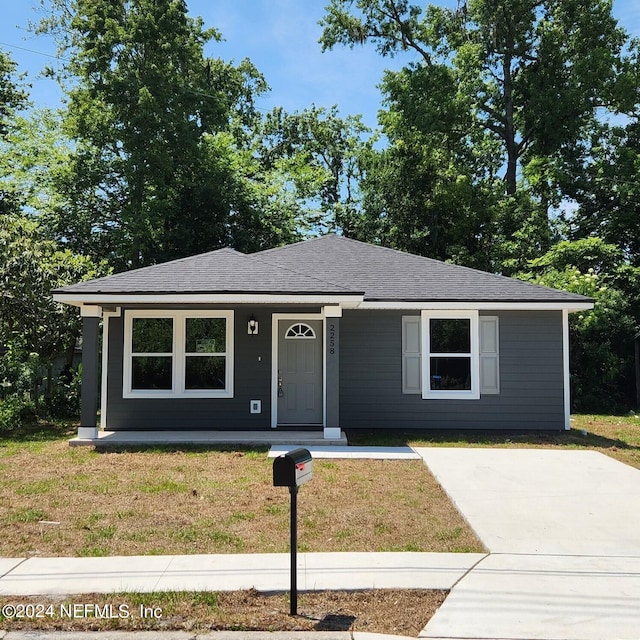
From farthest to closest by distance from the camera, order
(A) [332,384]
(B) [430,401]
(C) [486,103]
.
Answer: (C) [486,103] → (B) [430,401] → (A) [332,384]

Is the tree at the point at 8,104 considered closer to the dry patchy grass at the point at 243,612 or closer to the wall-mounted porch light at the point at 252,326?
the wall-mounted porch light at the point at 252,326

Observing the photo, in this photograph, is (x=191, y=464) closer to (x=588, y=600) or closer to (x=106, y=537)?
(x=106, y=537)

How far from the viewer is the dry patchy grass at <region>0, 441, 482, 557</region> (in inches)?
209

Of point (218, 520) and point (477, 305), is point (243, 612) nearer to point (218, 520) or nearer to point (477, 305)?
point (218, 520)

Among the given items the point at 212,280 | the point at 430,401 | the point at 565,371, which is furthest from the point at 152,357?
the point at 565,371

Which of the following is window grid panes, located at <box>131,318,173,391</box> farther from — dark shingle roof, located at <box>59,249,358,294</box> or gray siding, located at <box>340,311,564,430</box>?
gray siding, located at <box>340,311,564,430</box>

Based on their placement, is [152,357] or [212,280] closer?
[212,280]

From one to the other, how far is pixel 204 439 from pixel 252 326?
7.75 ft

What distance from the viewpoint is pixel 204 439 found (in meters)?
10.4

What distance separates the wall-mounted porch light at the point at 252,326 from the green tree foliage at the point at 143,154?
10702mm

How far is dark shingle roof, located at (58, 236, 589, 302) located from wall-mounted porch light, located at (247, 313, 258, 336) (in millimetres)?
956

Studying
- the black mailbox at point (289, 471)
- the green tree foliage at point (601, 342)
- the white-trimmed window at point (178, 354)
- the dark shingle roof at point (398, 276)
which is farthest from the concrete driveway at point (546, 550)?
the green tree foliage at point (601, 342)

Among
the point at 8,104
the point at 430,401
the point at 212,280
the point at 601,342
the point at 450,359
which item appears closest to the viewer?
the point at 212,280

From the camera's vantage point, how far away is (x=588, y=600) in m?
4.14
